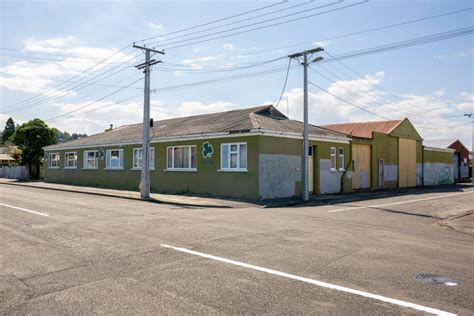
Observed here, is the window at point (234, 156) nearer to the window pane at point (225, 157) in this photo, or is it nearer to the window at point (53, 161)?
the window pane at point (225, 157)

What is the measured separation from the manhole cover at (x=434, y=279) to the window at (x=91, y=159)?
29.1 meters

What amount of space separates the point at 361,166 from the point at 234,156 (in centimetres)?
1149

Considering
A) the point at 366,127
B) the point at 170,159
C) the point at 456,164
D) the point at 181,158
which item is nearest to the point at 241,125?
the point at 181,158

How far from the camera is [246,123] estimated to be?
69.8 ft

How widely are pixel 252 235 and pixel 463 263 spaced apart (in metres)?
4.35

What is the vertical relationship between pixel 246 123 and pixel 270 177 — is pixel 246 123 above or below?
above

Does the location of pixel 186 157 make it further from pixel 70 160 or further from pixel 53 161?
pixel 53 161

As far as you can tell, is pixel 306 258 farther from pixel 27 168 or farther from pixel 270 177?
pixel 27 168

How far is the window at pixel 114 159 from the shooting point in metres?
28.9

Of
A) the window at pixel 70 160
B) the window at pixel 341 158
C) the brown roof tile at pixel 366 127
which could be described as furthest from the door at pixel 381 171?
the window at pixel 70 160

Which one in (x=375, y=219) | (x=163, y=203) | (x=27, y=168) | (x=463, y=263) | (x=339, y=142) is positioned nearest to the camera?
(x=463, y=263)

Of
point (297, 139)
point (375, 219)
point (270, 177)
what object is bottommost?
point (375, 219)

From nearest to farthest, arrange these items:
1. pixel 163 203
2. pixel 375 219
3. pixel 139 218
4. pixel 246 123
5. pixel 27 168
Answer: pixel 139 218 < pixel 375 219 < pixel 163 203 < pixel 246 123 < pixel 27 168

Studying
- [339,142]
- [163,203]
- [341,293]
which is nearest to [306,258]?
[341,293]
